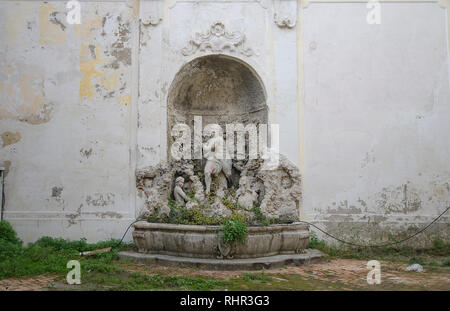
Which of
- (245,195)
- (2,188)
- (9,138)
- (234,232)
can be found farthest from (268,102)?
(2,188)

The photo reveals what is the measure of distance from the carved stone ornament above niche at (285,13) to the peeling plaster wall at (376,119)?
13.6 inches

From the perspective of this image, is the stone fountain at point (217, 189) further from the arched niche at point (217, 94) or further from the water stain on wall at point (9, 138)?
the water stain on wall at point (9, 138)

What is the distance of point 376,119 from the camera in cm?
909

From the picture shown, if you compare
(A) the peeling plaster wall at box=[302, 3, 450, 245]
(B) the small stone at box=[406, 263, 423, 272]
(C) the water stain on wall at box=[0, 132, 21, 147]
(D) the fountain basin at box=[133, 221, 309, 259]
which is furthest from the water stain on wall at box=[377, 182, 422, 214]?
(C) the water stain on wall at box=[0, 132, 21, 147]

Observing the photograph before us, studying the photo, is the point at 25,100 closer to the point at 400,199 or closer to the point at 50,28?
the point at 50,28

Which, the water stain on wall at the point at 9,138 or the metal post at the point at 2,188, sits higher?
the water stain on wall at the point at 9,138

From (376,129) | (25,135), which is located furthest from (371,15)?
(25,135)

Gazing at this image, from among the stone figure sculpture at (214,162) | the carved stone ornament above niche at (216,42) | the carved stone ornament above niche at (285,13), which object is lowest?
the stone figure sculpture at (214,162)

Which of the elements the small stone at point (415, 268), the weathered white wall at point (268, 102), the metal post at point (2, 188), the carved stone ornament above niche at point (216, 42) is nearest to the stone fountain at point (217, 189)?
the carved stone ornament above niche at point (216, 42)

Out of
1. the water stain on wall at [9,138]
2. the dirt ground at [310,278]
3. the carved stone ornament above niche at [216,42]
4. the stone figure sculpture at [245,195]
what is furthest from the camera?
the carved stone ornament above niche at [216,42]

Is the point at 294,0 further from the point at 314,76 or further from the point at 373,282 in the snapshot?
the point at 373,282

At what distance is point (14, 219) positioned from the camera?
8.78 m

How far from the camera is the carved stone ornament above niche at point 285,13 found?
30.2ft

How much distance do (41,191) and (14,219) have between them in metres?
0.83
